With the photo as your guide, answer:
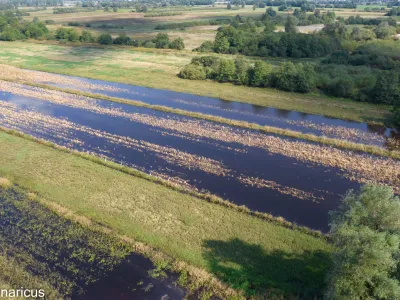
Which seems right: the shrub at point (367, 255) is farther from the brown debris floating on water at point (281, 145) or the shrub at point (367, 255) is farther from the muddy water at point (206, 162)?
the brown debris floating on water at point (281, 145)

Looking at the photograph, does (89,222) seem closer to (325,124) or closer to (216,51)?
(325,124)

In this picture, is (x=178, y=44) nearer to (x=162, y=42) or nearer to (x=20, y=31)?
(x=162, y=42)

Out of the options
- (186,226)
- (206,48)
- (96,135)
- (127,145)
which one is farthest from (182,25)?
(186,226)

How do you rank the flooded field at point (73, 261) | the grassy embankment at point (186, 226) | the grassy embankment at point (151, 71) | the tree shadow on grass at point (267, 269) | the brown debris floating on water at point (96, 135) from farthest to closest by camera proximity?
the grassy embankment at point (151, 71) < the brown debris floating on water at point (96, 135) < the grassy embankment at point (186, 226) < the flooded field at point (73, 261) < the tree shadow on grass at point (267, 269)

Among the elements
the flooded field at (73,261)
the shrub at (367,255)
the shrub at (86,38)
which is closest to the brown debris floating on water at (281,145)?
the shrub at (367,255)

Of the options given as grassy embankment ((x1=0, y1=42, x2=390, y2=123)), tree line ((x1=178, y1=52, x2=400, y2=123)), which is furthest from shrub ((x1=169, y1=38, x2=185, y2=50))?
tree line ((x1=178, y1=52, x2=400, y2=123))

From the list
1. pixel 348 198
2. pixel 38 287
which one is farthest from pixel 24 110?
pixel 348 198
